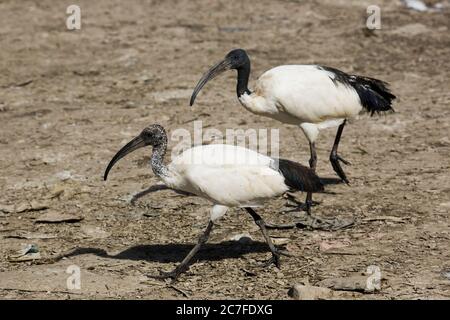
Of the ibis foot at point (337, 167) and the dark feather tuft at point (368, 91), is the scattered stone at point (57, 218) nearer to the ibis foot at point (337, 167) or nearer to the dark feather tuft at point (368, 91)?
the ibis foot at point (337, 167)

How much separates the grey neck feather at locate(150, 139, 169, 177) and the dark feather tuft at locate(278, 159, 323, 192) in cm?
110

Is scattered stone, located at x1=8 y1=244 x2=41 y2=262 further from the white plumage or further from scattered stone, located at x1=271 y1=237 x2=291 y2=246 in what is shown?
the white plumage

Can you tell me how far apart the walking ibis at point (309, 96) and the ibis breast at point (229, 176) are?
1.71 m

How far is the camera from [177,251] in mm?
8953

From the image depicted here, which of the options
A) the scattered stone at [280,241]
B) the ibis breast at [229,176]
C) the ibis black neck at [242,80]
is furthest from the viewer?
the ibis black neck at [242,80]

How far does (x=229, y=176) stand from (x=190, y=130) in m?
4.42

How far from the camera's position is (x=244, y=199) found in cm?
813

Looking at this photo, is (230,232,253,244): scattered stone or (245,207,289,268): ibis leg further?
(230,232,253,244): scattered stone

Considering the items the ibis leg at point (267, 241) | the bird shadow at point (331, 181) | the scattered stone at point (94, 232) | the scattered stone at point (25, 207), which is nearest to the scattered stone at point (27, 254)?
the scattered stone at point (94, 232)

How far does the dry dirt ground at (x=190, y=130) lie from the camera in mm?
8359

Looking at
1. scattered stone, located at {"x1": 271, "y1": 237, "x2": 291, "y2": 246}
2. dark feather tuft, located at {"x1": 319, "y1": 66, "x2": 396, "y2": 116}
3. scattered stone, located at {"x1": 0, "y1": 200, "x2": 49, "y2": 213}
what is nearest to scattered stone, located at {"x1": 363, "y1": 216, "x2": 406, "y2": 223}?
scattered stone, located at {"x1": 271, "y1": 237, "x2": 291, "y2": 246}

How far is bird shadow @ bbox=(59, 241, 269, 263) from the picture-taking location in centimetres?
877

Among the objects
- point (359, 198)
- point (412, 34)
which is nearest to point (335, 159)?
point (359, 198)
